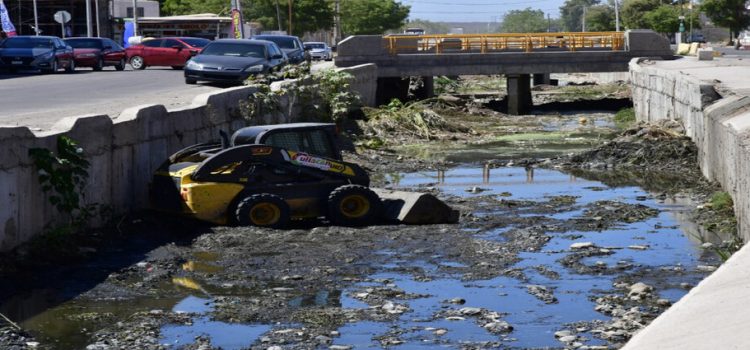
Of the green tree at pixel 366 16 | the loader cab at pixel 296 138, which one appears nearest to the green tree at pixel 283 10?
the green tree at pixel 366 16

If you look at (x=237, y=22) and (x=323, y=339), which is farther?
(x=237, y=22)

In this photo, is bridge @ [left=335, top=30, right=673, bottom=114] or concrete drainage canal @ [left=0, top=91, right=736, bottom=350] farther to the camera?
bridge @ [left=335, top=30, right=673, bottom=114]

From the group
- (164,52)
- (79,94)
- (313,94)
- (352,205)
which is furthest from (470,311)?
(164,52)

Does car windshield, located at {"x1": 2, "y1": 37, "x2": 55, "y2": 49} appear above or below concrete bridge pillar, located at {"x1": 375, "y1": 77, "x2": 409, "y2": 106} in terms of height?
above

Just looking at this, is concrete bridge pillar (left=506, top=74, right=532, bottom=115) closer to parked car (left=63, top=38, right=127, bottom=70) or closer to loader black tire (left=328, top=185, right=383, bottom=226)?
parked car (left=63, top=38, right=127, bottom=70)

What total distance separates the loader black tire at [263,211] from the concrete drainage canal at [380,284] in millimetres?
192

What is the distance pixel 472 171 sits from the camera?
25953mm

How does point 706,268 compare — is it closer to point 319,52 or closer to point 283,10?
point 319,52

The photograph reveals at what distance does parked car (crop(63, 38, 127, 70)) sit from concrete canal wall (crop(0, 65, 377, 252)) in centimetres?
2827

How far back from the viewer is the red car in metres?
52.4

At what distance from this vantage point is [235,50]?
3588 cm

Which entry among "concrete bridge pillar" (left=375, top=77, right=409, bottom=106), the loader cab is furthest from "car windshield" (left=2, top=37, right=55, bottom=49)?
the loader cab

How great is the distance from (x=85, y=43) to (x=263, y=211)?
37.4 meters

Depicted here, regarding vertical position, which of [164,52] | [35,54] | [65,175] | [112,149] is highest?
[35,54]
